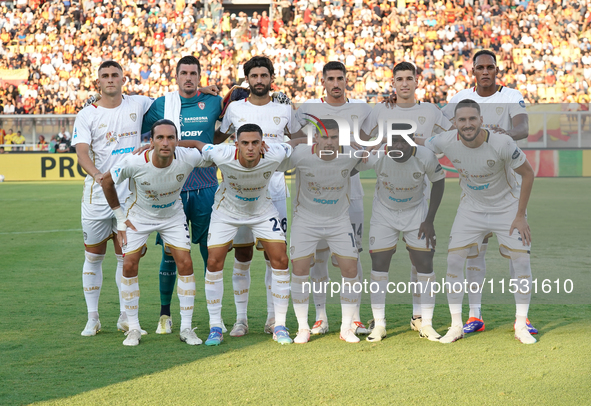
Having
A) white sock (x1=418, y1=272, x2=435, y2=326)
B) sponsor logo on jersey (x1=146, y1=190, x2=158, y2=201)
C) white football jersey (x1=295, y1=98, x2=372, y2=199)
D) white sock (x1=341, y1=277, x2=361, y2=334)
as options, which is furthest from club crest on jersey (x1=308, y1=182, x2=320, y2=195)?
sponsor logo on jersey (x1=146, y1=190, x2=158, y2=201)

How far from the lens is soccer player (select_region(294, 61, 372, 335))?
5.48 metres

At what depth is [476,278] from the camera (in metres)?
5.56

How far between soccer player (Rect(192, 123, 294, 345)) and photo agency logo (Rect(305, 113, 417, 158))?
0.99 ft

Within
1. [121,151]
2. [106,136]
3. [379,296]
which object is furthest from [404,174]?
[106,136]

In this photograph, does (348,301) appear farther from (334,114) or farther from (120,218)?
(120,218)

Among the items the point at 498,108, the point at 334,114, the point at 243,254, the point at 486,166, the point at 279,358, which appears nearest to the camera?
the point at 279,358

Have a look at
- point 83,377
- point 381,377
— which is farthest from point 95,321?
point 381,377

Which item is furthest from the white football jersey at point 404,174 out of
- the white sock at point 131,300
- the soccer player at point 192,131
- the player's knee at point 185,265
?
the white sock at point 131,300

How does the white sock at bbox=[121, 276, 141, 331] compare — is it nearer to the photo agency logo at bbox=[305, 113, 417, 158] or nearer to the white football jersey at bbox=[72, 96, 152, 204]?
the white football jersey at bbox=[72, 96, 152, 204]

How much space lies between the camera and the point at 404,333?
17.8 feet

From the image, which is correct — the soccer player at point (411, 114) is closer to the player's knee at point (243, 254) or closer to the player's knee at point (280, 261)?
the player's knee at point (280, 261)

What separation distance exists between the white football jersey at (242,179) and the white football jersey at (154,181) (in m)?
0.17

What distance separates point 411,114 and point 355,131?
480 millimetres

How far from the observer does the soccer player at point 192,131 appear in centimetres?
566
